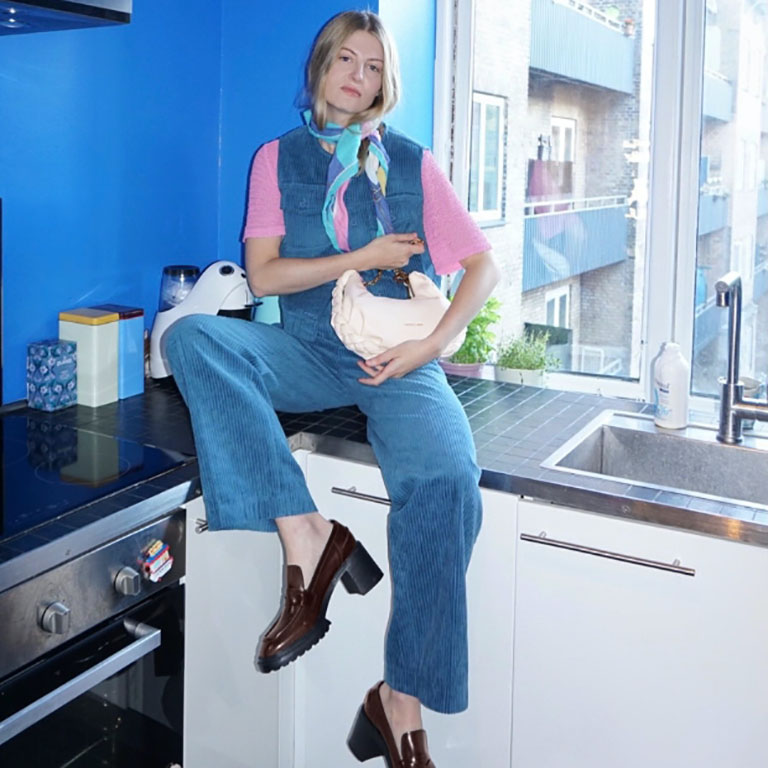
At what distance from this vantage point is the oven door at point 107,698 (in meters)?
1.27

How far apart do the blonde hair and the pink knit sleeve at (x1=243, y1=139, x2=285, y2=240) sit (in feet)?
0.43

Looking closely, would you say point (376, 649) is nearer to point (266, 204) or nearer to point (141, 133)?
point (266, 204)

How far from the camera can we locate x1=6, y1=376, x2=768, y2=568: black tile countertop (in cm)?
148

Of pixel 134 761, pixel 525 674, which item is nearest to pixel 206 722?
pixel 134 761

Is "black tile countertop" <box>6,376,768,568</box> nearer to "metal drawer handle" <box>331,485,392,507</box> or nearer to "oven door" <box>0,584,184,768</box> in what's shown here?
"metal drawer handle" <box>331,485,392,507</box>

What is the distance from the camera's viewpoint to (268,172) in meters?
1.93

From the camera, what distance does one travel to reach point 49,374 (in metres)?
1.95

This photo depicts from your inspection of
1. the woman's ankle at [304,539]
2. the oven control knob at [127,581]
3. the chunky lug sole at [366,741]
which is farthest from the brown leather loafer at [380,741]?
the oven control knob at [127,581]

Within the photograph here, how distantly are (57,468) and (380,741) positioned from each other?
0.69m

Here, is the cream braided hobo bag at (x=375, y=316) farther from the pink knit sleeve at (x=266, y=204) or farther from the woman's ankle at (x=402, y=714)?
the woman's ankle at (x=402, y=714)

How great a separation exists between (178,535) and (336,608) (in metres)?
0.41

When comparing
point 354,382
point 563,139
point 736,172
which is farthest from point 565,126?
point 354,382

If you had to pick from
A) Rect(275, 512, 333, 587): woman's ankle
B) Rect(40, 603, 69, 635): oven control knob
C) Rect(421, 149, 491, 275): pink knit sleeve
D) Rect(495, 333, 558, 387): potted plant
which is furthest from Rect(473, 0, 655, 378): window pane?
Rect(40, 603, 69, 635): oven control knob

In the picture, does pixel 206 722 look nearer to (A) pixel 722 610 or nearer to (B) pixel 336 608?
(B) pixel 336 608
